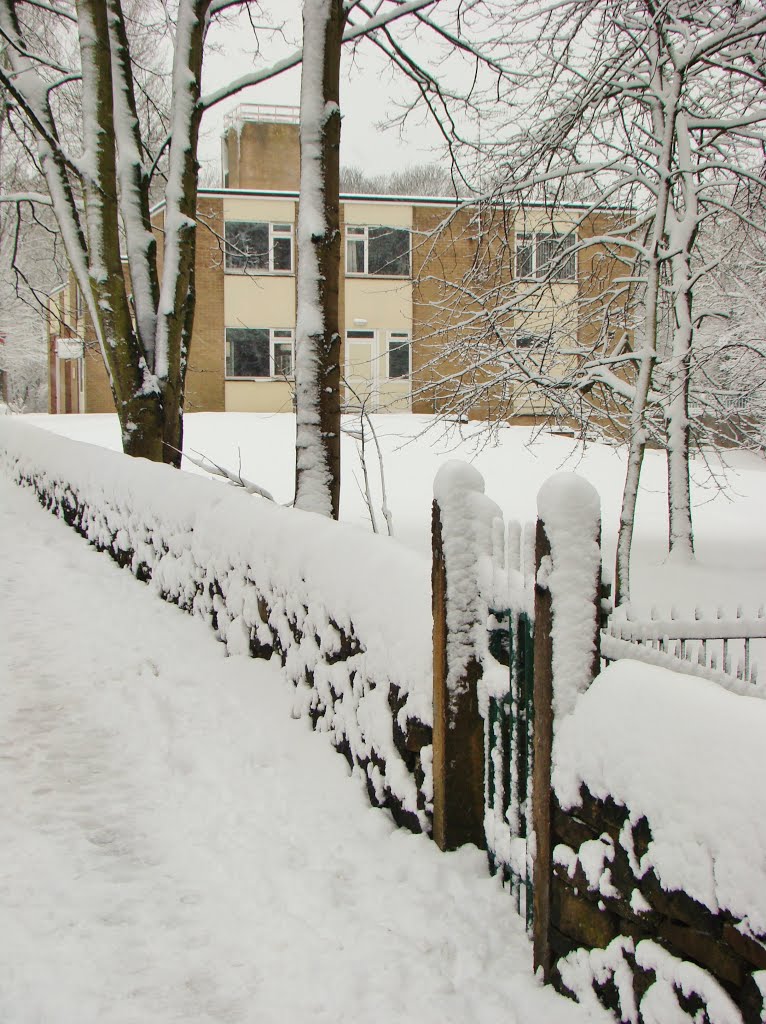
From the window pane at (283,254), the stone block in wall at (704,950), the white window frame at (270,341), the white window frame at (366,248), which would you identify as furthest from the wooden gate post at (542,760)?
the window pane at (283,254)

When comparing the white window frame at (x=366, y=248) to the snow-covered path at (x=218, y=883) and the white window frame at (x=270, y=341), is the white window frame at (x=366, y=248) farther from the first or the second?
the snow-covered path at (x=218, y=883)

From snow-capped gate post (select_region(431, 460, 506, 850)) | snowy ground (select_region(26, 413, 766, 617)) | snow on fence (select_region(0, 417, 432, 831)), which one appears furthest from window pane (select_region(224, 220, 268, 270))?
snow-capped gate post (select_region(431, 460, 506, 850))

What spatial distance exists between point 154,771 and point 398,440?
69.3ft

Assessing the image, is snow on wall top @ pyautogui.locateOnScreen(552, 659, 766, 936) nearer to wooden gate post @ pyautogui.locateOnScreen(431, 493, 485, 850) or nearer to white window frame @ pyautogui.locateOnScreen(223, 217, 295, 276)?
wooden gate post @ pyautogui.locateOnScreen(431, 493, 485, 850)

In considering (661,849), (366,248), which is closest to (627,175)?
(661,849)

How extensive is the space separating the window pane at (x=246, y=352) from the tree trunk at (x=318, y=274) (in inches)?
944

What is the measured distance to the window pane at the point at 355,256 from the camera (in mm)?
31594

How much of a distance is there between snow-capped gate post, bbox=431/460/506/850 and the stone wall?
0.73m

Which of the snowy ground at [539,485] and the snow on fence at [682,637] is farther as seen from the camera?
the snowy ground at [539,485]

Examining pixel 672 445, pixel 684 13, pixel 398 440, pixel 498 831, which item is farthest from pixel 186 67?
pixel 398 440

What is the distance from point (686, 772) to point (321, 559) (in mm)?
2726

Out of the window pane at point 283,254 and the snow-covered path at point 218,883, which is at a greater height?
the window pane at point 283,254

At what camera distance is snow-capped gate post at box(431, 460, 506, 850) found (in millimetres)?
3260

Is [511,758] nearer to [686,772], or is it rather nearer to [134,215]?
[686,772]
